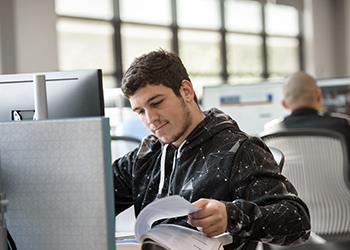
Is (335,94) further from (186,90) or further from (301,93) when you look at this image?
(186,90)

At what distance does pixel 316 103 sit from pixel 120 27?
3919 mm

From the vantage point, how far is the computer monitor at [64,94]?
1403 mm

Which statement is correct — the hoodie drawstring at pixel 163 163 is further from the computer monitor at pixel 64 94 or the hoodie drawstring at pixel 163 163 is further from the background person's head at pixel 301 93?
the background person's head at pixel 301 93

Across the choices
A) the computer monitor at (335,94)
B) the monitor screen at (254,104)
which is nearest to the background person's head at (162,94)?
the monitor screen at (254,104)

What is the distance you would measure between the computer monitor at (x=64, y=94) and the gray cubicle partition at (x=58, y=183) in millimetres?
335

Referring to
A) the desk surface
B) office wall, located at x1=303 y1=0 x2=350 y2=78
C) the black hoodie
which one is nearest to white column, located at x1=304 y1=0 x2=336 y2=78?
office wall, located at x1=303 y1=0 x2=350 y2=78

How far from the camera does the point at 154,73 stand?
142cm

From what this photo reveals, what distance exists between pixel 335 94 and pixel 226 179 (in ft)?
10.9

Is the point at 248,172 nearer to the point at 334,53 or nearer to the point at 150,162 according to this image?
the point at 150,162

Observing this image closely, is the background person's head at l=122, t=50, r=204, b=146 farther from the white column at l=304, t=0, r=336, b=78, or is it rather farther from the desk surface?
the white column at l=304, t=0, r=336, b=78

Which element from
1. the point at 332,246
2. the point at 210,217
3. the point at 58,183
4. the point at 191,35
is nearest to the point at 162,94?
the point at 210,217

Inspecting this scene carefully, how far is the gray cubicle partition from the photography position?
98 cm

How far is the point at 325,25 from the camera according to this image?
967cm

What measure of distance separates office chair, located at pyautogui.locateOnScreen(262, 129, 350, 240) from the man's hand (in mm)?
1395
